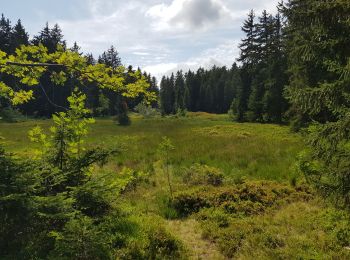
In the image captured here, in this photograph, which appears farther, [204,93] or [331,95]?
[204,93]

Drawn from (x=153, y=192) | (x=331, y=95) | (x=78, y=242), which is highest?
(x=331, y=95)

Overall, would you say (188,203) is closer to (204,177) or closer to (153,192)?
(153,192)

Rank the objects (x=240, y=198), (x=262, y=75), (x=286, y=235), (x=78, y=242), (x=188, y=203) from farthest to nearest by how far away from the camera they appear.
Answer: (x=262, y=75), (x=240, y=198), (x=188, y=203), (x=286, y=235), (x=78, y=242)

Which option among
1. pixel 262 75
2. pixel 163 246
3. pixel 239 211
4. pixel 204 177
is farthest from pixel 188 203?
pixel 262 75

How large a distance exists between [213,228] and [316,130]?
117 inches

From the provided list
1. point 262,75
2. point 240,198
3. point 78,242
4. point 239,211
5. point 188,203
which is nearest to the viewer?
point 78,242

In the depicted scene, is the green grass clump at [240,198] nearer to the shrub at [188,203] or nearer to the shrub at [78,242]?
the shrub at [188,203]

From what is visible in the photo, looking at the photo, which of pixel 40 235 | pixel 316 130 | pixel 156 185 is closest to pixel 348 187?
pixel 316 130

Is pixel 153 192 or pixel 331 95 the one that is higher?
pixel 331 95

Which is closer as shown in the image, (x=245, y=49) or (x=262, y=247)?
(x=262, y=247)

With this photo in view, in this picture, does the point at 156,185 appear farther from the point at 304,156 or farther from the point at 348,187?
the point at 348,187

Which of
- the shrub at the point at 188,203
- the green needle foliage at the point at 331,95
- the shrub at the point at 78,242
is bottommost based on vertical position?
the shrub at the point at 188,203

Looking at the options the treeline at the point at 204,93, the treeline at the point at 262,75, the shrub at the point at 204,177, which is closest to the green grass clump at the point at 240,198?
the shrub at the point at 204,177

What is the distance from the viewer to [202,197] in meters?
9.59
